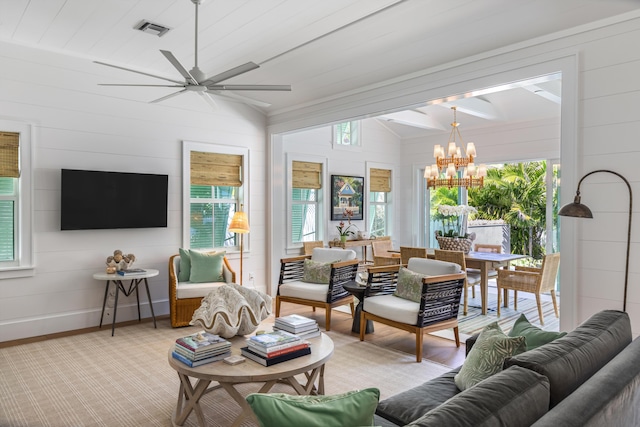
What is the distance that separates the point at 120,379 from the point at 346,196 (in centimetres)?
493

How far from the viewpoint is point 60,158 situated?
467cm

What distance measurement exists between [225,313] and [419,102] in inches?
114

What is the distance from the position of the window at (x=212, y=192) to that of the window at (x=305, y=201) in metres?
1.04

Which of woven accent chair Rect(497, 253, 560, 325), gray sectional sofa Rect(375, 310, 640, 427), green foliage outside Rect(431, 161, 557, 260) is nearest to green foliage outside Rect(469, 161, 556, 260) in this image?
green foliage outside Rect(431, 161, 557, 260)

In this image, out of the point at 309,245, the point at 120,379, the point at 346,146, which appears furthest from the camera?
the point at 346,146

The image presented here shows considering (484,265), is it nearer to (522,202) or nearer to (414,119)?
(414,119)

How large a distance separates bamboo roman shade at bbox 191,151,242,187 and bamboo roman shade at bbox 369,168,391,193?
2868mm

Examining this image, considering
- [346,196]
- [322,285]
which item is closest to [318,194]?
[346,196]

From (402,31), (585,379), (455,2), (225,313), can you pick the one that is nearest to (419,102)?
(402,31)

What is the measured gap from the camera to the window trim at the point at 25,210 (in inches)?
175

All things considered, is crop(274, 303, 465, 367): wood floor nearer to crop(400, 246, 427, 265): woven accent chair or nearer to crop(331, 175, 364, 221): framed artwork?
crop(400, 246, 427, 265): woven accent chair

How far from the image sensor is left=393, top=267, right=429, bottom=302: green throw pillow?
4203 mm

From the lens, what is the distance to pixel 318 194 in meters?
7.32

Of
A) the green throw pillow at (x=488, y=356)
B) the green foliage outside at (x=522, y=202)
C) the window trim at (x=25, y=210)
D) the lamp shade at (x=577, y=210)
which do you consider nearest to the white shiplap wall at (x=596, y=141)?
the lamp shade at (x=577, y=210)
